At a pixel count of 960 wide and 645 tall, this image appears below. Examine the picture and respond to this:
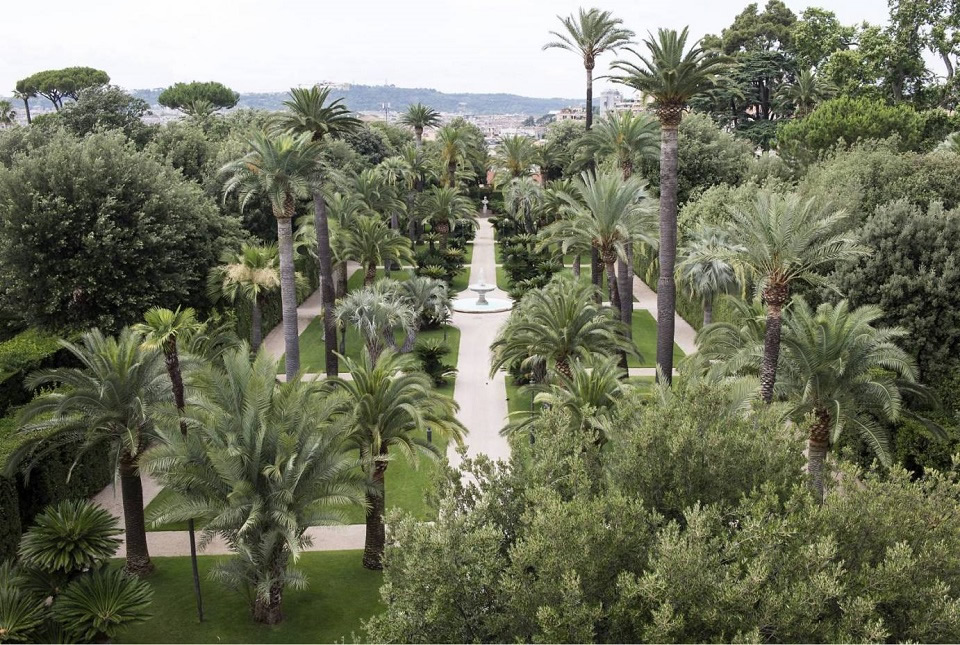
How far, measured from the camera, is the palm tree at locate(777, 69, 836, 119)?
2203 inches

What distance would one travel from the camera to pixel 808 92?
5606 centimetres

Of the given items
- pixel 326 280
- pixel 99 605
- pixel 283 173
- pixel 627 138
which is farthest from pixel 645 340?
pixel 99 605

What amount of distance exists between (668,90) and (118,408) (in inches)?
615

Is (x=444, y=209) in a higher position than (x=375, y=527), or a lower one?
higher

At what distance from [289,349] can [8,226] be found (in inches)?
343

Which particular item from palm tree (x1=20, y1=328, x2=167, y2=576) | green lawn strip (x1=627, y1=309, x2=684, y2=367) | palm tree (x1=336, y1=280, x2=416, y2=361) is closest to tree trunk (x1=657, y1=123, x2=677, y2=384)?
green lawn strip (x1=627, y1=309, x2=684, y2=367)

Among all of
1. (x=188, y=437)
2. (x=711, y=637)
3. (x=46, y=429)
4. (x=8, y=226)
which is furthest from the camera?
(x=8, y=226)

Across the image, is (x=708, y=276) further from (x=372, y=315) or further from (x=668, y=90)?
(x=372, y=315)

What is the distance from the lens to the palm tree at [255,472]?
13180mm

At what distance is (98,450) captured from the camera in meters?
19.4

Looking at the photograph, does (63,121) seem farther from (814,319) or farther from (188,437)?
(814,319)

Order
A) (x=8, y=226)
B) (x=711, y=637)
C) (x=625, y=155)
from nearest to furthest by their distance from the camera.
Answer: (x=711, y=637) → (x=8, y=226) → (x=625, y=155)

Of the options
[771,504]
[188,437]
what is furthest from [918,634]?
[188,437]

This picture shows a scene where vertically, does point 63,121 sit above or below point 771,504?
above
